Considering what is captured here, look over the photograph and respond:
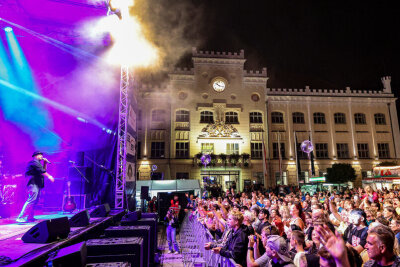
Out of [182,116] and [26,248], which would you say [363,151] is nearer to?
[182,116]

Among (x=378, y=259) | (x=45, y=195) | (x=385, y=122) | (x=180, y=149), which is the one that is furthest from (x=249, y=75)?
(x=378, y=259)

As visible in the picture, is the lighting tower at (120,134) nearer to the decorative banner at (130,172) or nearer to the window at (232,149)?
the decorative banner at (130,172)

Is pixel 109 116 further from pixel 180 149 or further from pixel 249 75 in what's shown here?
pixel 249 75

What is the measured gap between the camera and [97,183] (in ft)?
33.8

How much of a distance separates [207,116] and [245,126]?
14.5ft

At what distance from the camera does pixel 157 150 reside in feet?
91.8

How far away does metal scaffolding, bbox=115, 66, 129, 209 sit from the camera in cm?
966

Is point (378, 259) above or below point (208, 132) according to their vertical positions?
below

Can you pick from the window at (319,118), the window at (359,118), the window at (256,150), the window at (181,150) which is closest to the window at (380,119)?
the window at (359,118)

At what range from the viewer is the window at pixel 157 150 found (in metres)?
27.9

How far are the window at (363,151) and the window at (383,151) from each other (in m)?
1.61

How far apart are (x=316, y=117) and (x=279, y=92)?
5.52 m

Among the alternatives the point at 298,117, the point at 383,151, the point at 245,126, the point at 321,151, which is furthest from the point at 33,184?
the point at 383,151

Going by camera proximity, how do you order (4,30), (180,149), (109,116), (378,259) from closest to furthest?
(378,259) < (4,30) < (109,116) < (180,149)
